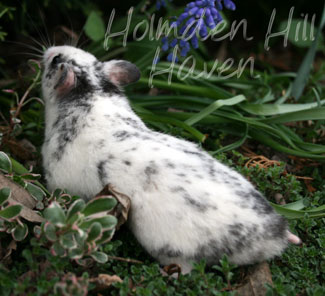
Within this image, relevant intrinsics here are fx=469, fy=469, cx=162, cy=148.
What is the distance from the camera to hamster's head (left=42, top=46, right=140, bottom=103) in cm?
304

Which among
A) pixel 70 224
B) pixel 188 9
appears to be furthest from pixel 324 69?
pixel 70 224

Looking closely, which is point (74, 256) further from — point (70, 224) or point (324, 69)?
point (324, 69)

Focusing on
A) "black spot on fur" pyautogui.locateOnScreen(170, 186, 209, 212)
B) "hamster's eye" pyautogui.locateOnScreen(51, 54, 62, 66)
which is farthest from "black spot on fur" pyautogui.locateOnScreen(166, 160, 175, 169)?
"hamster's eye" pyautogui.locateOnScreen(51, 54, 62, 66)

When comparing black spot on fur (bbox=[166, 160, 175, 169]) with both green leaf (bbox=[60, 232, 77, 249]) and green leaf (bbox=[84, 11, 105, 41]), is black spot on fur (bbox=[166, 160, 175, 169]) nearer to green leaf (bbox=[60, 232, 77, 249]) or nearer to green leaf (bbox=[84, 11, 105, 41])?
green leaf (bbox=[60, 232, 77, 249])

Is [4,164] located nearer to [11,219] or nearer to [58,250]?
[11,219]

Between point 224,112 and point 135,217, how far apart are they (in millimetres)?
1485

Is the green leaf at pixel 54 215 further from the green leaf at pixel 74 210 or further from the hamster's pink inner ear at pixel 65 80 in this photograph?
the hamster's pink inner ear at pixel 65 80

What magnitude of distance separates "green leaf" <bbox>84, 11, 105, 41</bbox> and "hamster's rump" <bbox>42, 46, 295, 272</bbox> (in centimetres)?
135

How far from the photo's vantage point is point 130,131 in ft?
9.24

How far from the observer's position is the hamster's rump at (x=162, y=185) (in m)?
2.41

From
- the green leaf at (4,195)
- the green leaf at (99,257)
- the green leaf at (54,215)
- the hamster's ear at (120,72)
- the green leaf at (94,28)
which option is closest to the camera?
the green leaf at (54,215)

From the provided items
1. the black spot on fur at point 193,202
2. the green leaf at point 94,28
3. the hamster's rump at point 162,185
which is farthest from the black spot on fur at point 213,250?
the green leaf at point 94,28

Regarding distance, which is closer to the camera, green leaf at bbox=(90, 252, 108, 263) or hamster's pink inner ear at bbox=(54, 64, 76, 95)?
green leaf at bbox=(90, 252, 108, 263)

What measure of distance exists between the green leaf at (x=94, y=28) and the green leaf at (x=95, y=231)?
246 cm
